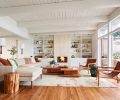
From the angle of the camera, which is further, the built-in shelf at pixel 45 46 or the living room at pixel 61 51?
the built-in shelf at pixel 45 46

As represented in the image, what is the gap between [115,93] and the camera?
4.06 metres

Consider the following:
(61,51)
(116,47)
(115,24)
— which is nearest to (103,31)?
(115,24)

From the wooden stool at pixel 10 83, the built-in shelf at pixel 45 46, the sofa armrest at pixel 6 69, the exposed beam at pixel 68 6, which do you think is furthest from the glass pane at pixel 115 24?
the built-in shelf at pixel 45 46

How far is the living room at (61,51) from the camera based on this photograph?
4.27 meters

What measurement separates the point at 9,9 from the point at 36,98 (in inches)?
121

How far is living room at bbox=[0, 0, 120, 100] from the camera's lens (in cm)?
427

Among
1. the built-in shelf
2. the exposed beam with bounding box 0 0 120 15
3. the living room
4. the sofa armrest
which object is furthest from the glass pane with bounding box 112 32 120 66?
the built-in shelf

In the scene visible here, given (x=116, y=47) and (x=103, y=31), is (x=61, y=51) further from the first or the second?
(x=116, y=47)

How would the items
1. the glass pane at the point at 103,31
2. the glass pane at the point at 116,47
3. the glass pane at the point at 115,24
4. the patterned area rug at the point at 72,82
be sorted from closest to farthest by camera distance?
the patterned area rug at the point at 72,82
the glass pane at the point at 115,24
the glass pane at the point at 116,47
the glass pane at the point at 103,31

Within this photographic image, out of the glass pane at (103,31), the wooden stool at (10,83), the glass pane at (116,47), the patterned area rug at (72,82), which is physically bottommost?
the patterned area rug at (72,82)

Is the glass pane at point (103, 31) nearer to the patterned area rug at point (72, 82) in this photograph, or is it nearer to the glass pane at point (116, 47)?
the glass pane at point (116, 47)

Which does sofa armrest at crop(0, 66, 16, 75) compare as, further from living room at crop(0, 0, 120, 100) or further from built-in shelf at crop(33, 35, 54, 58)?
built-in shelf at crop(33, 35, 54, 58)

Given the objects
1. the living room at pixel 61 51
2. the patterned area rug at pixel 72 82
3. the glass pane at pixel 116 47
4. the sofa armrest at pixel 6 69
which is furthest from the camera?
the glass pane at pixel 116 47

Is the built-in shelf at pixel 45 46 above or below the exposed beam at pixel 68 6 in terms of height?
below
